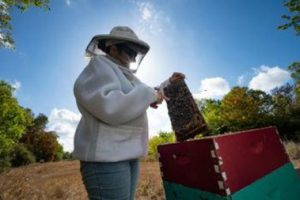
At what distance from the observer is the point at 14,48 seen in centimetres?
871

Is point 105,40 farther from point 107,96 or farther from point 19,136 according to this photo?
point 19,136

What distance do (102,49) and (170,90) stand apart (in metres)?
0.84

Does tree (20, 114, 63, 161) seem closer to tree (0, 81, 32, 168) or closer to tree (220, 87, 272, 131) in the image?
tree (0, 81, 32, 168)

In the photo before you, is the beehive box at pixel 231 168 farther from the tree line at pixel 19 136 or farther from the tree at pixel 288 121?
the tree at pixel 288 121

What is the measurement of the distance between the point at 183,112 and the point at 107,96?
3.76ft

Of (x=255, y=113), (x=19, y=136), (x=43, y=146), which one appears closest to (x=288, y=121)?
(x=255, y=113)

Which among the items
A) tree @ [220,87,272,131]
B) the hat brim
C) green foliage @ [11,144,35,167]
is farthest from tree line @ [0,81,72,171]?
tree @ [220,87,272,131]

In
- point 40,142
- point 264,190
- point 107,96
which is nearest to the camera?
point 107,96

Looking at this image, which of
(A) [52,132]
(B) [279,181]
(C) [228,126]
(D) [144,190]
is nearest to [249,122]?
(C) [228,126]

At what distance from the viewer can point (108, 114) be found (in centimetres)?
178

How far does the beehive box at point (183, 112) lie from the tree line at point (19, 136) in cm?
757

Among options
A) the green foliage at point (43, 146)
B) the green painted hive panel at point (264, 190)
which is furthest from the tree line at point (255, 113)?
the green painted hive panel at point (264, 190)

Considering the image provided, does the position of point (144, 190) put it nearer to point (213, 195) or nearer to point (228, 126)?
point (213, 195)

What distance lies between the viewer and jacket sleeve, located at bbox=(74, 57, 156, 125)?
1.79m
